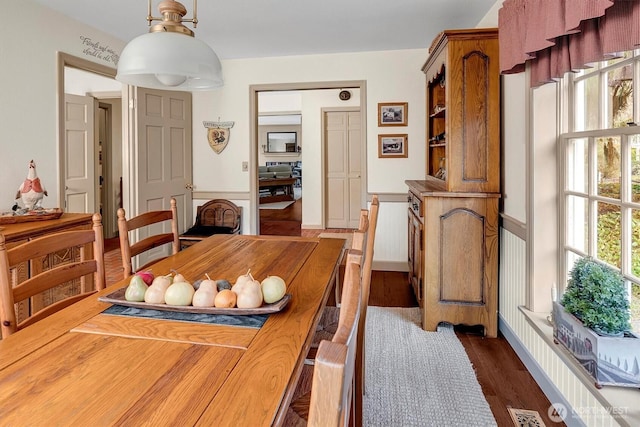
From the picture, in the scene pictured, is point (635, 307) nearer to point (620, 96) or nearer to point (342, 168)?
point (620, 96)

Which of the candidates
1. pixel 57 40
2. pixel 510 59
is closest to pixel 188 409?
pixel 510 59

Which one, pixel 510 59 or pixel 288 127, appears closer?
pixel 510 59

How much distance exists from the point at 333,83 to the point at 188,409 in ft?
13.7

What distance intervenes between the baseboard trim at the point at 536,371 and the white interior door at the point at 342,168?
181 inches

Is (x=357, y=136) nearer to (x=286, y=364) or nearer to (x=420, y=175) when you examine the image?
(x=420, y=175)

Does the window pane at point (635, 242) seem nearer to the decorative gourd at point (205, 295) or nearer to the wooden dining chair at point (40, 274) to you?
the decorative gourd at point (205, 295)

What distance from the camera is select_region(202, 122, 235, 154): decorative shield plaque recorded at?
4789 mm

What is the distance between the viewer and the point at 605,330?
152cm

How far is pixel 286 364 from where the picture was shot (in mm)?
931

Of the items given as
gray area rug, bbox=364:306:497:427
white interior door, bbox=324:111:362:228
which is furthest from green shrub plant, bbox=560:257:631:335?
white interior door, bbox=324:111:362:228

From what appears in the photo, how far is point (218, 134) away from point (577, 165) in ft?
12.5

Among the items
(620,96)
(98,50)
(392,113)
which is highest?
(98,50)

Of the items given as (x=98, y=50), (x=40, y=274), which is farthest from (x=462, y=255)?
(x=98, y=50)

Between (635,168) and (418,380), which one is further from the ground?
(635,168)
